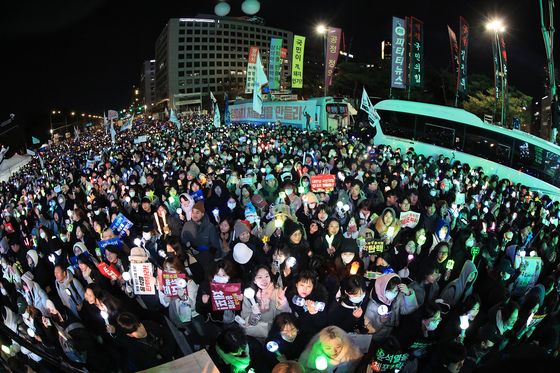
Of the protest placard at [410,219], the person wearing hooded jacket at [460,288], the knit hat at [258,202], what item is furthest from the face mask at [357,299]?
the knit hat at [258,202]

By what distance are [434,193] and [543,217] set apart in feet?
8.75

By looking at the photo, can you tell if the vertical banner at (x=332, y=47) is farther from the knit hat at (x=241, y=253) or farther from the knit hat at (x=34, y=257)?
the knit hat at (x=34, y=257)

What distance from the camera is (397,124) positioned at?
55.7ft

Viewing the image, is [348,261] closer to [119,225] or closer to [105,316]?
[105,316]

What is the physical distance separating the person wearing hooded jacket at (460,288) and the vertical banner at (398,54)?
16.1 metres

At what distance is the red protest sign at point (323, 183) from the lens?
7.94 m

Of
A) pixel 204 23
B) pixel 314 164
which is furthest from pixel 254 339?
pixel 204 23

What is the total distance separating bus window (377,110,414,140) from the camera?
16.5m

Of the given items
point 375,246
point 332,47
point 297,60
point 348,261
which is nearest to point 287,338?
point 348,261

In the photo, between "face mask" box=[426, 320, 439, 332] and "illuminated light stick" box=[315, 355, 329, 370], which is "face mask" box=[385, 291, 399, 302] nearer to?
"face mask" box=[426, 320, 439, 332]

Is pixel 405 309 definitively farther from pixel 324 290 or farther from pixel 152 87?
pixel 152 87

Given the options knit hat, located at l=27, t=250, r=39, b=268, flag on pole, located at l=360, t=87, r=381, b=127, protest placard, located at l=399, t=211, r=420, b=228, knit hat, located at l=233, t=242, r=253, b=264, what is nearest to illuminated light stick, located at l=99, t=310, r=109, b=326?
knit hat, located at l=233, t=242, r=253, b=264

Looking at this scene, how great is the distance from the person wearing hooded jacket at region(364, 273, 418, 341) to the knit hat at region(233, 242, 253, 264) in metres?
1.77

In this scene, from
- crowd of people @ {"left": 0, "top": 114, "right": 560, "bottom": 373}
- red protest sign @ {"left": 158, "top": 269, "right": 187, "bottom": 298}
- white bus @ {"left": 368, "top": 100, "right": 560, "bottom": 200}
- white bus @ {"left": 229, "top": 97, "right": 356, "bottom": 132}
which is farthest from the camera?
white bus @ {"left": 229, "top": 97, "right": 356, "bottom": 132}
